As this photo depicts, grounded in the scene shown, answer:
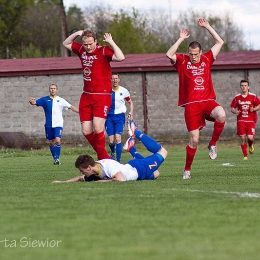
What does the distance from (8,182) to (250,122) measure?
12343 mm

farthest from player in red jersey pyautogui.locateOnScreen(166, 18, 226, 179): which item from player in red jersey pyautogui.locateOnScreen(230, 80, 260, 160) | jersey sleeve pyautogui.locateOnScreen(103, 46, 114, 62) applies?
player in red jersey pyautogui.locateOnScreen(230, 80, 260, 160)

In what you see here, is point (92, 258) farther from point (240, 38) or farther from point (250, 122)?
point (240, 38)

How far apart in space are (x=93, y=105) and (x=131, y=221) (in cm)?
765

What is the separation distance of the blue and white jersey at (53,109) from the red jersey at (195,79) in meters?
9.36

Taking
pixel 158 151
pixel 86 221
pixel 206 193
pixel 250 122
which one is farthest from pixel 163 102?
pixel 86 221

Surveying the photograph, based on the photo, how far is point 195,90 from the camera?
14234 mm

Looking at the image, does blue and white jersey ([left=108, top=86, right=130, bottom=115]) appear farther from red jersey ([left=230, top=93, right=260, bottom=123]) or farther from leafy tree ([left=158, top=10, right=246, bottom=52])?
leafy tree ([left=158, top=10, right=246, bottom=52])

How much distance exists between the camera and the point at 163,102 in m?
40.1

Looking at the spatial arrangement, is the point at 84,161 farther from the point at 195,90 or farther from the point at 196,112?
the point at 195,90

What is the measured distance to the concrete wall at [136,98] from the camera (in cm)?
3984

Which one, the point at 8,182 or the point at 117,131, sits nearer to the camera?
the point at 8,182

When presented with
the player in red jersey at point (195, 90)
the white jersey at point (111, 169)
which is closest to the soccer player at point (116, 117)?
the player in red jersey at point (195, 90)

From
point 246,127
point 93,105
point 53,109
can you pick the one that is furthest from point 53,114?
point 93,105

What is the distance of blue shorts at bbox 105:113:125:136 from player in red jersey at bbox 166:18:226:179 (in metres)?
7.99
